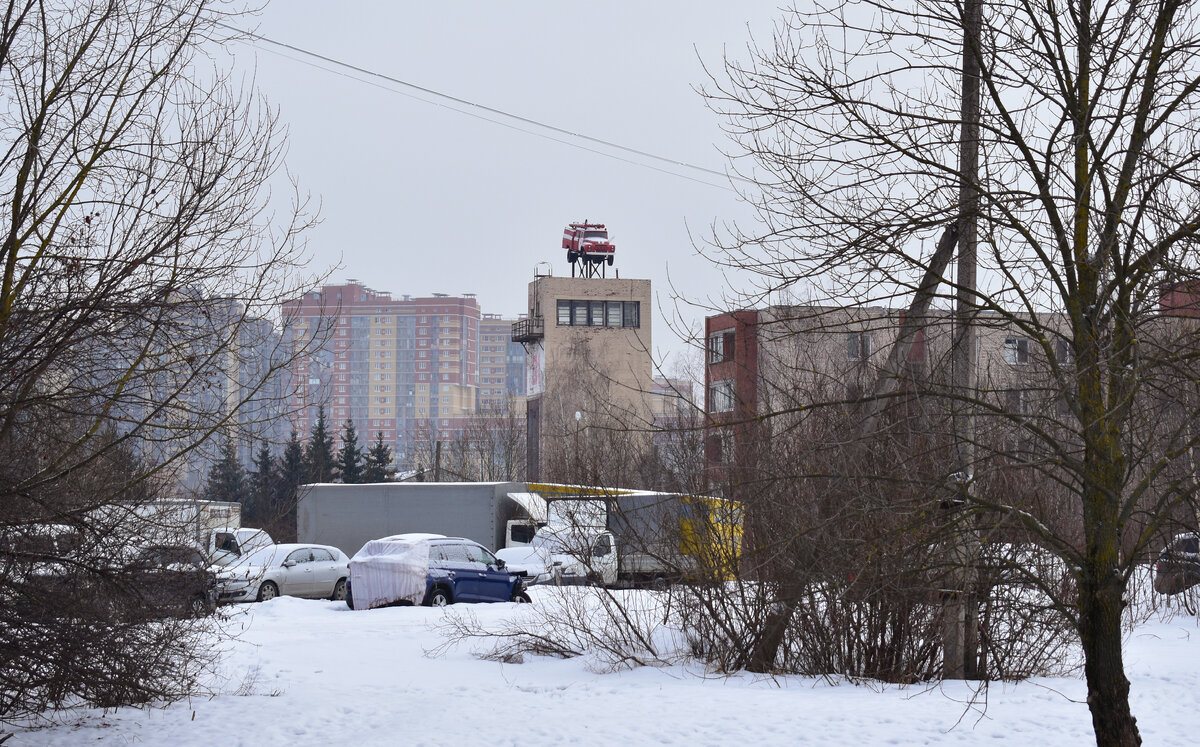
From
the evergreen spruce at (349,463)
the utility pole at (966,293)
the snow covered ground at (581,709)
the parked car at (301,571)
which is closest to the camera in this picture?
the utility pole at (966,293)

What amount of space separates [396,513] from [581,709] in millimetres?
25599

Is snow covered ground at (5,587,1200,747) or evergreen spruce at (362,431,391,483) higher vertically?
evergreen spruce at (362,431,391,483)

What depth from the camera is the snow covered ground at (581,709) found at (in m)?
9.98

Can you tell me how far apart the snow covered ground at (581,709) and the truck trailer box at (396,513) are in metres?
20.9

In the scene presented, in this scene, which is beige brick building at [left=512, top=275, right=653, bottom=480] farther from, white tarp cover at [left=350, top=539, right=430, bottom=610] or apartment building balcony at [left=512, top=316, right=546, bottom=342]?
white tarp cover at [left=350, top=539, right=430, bottom=610]

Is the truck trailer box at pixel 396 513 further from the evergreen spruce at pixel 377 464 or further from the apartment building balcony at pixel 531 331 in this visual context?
the apartment building balcony at pixel 531 331

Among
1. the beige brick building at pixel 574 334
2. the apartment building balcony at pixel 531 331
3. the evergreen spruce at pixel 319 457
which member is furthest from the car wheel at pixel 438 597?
the apartment building balcony at pixel 531 331

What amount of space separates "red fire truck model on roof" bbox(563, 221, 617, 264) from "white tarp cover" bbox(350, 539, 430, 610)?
2290 inches

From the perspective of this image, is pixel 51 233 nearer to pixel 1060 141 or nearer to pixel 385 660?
pixel 1060 141

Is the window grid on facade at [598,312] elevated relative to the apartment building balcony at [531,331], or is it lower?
elevated

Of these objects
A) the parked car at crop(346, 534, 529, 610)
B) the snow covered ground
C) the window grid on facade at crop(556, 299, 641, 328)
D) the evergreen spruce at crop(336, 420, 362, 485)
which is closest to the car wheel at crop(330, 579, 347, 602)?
the parked car at crop(346, 534, 529, 610)

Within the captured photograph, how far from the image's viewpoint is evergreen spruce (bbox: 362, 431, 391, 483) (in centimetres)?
6644

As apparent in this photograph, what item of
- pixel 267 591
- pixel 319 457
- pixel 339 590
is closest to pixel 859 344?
pixel 267 591

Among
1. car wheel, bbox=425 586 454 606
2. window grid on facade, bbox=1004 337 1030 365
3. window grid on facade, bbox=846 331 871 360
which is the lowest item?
car wheel, bbox=425 586 454 606
